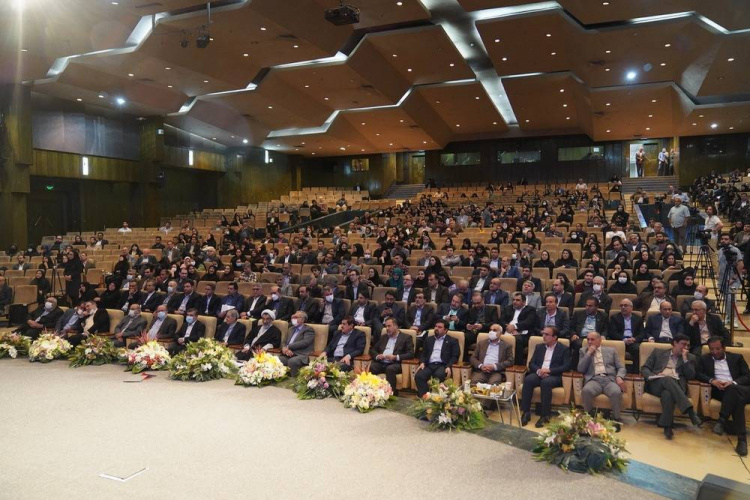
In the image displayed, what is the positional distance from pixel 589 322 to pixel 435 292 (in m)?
2.46

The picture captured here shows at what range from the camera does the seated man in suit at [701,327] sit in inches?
242

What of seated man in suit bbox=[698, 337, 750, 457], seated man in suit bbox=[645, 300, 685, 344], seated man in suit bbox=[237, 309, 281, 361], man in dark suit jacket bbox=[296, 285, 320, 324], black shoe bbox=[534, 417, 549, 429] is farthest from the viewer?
man in dark suit jacket bbox=[296, 285, 320, 324]

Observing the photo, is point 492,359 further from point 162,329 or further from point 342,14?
point 342,14

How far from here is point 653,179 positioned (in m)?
24.2

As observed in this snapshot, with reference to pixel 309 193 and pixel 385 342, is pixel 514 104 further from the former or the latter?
pixel 385 342

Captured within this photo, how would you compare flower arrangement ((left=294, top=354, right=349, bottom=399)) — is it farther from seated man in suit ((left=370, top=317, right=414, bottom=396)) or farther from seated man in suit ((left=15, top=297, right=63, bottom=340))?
seated man in suit ((left=15, top=297, right=63, bottom=340))

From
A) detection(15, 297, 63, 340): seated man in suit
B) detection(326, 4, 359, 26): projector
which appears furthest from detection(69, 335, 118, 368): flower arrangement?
detection(326, 4, 359, 26): projector

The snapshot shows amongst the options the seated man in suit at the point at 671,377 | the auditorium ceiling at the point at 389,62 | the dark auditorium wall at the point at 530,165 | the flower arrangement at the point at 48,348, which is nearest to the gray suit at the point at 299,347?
the flower arrangement at the point at 48,348

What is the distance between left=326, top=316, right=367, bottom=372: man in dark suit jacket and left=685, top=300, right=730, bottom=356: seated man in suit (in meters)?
3.65

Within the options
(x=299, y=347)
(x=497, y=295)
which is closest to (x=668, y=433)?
(x=497, y=295)

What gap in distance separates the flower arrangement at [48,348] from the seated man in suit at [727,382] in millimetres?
7759

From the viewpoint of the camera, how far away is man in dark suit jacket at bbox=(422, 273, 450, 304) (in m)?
8.59

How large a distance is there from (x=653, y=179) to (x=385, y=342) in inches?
836

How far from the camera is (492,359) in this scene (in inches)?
249
